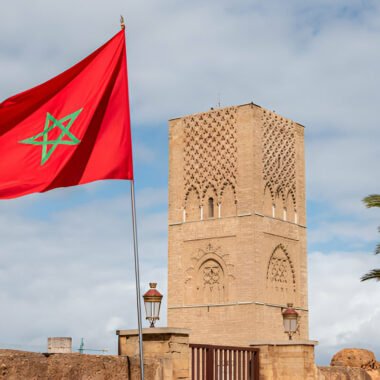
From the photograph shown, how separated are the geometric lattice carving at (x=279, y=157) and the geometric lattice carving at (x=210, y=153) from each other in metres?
1.53

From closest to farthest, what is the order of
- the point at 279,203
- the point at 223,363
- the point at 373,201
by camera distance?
the point at 223,363, the point at 373,201, the point at 279,203

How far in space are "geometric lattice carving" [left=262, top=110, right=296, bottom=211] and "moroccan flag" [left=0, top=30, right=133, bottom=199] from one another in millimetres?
31614

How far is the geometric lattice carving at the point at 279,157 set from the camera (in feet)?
132

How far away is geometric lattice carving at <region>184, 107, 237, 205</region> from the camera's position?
39781mm

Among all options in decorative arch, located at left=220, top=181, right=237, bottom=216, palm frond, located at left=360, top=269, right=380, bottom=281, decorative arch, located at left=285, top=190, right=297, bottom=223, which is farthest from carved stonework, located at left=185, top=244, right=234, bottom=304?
palm frond, located at left=360, top=269, right=380, bottom=281

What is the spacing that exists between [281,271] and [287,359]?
90.4ft

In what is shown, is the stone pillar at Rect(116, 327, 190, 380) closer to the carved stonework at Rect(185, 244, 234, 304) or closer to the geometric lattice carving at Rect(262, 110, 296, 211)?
the carved stonework at Rect(185, 244, 234, 304)

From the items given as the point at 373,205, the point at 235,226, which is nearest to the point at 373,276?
the point at 373,205

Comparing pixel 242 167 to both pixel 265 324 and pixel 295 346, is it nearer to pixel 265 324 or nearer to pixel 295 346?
pixel 265 324

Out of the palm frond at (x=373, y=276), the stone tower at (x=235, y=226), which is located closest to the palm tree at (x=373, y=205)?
the palm frond at (x=373, y=276)

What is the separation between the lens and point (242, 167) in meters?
39.2

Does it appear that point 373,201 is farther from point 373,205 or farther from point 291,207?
point 291,207

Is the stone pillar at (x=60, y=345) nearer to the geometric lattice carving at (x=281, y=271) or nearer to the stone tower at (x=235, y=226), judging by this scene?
the stone tower at (x=235, y=226)

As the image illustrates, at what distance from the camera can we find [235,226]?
39406 millimetres
